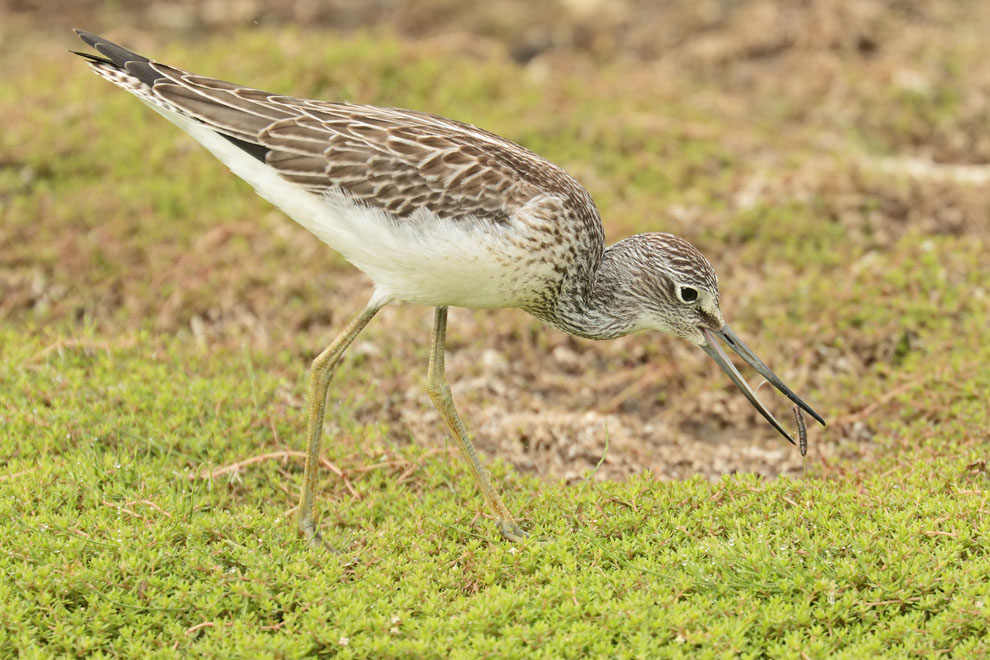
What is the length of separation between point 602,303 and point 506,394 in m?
1.74

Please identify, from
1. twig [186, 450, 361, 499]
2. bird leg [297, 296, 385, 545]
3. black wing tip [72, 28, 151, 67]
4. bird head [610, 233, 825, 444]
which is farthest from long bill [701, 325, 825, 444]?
black wing tip [72, 28, 151, 67]

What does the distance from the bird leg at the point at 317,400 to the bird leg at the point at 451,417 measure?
0.56 metres

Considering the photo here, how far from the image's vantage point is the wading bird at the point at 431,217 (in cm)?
562

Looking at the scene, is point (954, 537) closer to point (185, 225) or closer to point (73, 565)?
point (73, 565)

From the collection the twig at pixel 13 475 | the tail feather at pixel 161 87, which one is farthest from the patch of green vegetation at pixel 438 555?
the tail feather at pixel 161 87

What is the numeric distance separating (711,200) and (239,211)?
4316 mm

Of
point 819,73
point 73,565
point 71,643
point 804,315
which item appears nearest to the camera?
point 71,643

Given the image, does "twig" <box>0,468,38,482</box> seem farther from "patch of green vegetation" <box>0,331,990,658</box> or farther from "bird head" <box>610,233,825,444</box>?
"bird head" <box>610,233,825,444</box>

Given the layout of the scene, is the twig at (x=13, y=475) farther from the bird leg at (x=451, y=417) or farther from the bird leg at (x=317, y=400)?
the bird leg at (x=451, y=417)

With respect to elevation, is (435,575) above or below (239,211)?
below

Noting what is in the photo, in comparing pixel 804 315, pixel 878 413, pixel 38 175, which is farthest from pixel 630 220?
pixel 38 175

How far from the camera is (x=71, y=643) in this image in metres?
4.71

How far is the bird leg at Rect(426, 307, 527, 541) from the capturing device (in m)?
5.85

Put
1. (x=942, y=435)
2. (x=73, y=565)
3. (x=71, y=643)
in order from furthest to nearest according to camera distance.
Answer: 1. (x=942, y=435)
2. (x=73, y=565)
3. (x=71, y=643)
